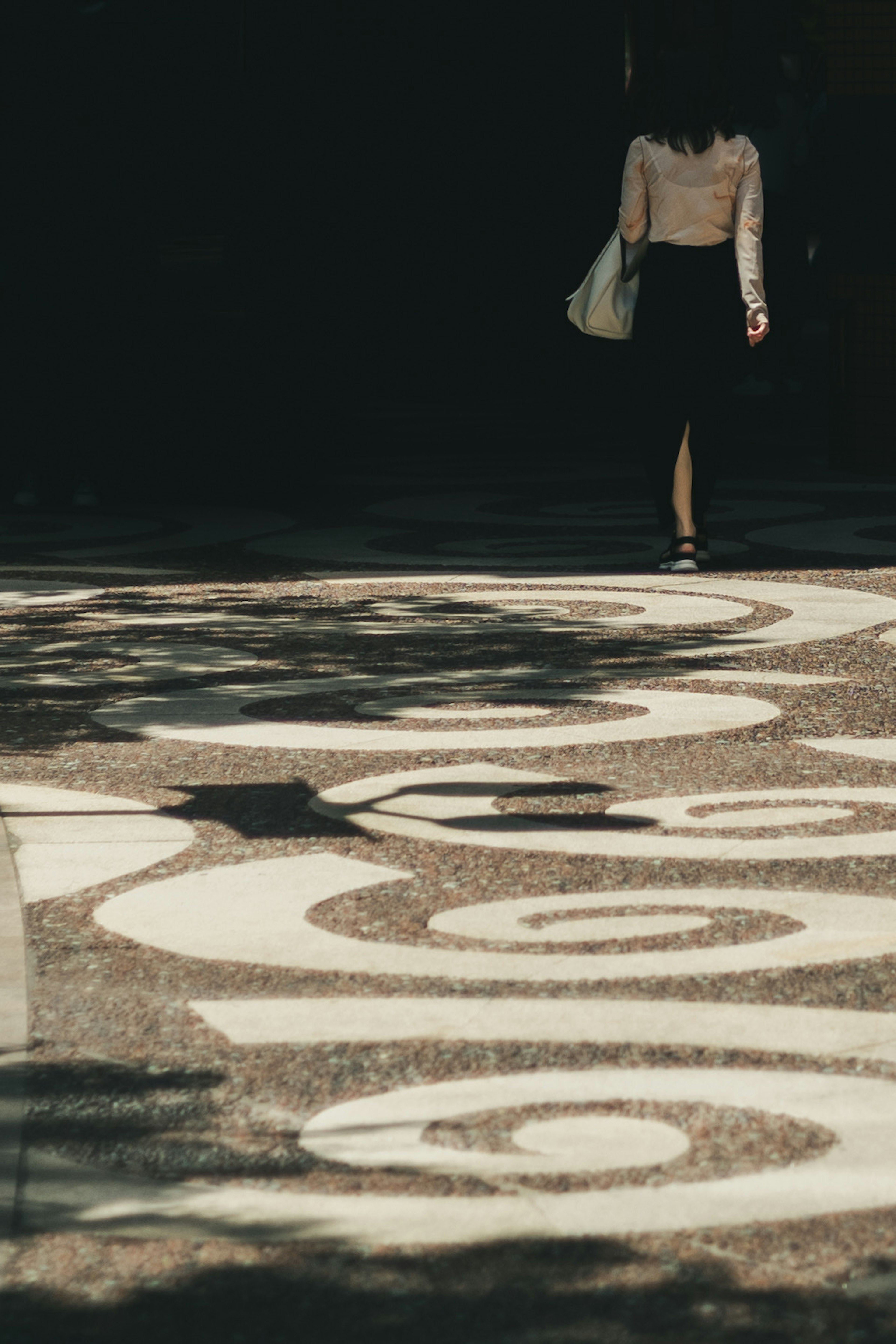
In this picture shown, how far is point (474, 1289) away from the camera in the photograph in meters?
2.75

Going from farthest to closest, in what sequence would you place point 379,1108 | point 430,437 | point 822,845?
point 430,437
point 822,845
point 379,1108

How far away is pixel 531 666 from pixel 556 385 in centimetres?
1168

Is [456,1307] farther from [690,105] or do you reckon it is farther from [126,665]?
[690,105]

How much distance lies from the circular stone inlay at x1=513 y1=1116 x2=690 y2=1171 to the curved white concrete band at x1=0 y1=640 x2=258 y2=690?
3961 mm

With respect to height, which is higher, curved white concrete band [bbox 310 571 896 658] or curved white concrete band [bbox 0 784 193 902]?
curved white concrete band [bbox 310 571 896 658]

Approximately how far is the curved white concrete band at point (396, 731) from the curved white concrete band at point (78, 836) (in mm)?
698

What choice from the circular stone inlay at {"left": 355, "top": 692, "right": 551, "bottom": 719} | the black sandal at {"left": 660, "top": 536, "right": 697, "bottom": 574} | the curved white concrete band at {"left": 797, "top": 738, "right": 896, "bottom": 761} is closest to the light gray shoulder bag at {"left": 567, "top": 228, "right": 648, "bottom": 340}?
the black sandal at {"left": 660, "top": 536, "right": 697, "bottom": 574}

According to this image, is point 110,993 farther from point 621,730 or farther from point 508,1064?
point 621,730

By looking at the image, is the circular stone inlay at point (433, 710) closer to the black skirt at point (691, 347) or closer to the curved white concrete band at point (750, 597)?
the curved white concrete band at point (750, 597)

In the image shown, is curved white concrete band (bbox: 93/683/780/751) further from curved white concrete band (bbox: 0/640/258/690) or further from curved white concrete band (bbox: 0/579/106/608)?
curved white concrete band (bbox: 0/579/106/608)

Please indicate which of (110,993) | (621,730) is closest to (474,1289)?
(110,993)

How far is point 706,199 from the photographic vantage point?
888cm

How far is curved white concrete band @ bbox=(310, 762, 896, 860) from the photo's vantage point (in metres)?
4.80

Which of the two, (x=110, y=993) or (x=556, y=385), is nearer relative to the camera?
(x=110, y=993)
